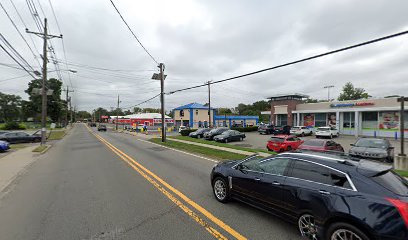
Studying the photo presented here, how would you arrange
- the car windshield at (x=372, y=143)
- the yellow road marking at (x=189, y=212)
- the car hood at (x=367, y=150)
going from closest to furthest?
the yellow road marking at (x=189, y=212) < the car hood at (x=367, y=150) < the car windshield at (x=372, y=143)

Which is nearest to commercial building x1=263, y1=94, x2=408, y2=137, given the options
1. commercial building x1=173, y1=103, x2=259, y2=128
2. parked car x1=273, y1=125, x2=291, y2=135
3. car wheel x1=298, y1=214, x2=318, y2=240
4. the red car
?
parked car x1=273, y1=125, x2=291, y2=135

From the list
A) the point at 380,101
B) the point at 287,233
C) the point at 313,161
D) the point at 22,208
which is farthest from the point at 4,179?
A: the point at 380,101

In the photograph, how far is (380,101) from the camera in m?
28.5

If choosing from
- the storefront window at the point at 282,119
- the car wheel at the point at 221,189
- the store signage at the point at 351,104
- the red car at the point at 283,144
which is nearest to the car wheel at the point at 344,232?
the car wheel at the point at 221,189

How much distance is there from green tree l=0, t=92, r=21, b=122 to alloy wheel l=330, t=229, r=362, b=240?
12200 centimetres

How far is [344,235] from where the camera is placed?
3109 mm

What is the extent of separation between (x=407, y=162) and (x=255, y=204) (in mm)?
10321

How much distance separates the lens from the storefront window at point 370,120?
95.1ft

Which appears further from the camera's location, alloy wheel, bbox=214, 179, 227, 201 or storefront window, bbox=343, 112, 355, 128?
storefront window, bbox=343, 112, 355, 128

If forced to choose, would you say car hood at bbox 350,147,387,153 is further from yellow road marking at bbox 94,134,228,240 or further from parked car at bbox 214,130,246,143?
parked car at bbox 214,130,246,143

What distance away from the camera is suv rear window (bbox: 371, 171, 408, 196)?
3.09 m

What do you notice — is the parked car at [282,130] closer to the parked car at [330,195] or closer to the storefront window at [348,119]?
the storefront window at [348,119]

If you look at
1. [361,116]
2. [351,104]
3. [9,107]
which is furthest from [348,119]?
[9,107]

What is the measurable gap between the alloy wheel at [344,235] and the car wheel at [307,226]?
333 millimetres
